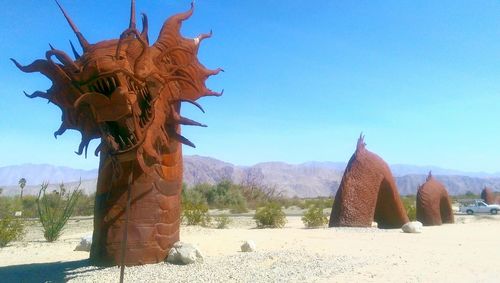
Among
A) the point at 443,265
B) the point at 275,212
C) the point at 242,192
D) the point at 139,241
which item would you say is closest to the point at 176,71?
the point at 139,241

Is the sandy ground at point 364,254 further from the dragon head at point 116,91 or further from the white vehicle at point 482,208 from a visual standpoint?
the white vehicle at point 482,208

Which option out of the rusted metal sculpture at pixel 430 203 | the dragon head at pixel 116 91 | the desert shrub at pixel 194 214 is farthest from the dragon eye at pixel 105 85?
the rusted metal sculpture at pixel 430 203

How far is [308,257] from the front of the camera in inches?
325

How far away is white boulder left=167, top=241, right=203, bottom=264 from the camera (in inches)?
300

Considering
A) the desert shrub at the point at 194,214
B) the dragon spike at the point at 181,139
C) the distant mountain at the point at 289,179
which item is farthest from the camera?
the distant mountain at the point at 289,179

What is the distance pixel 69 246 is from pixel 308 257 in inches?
267

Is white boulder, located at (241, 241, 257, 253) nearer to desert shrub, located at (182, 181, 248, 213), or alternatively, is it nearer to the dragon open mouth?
the dragon open mouth

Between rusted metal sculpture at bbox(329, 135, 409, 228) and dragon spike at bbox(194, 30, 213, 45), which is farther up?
dragon spike at bbox(194, 30, 213, 45)

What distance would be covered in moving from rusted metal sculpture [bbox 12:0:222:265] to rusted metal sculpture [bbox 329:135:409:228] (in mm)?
6606

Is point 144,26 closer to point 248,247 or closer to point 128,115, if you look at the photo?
point 128,115

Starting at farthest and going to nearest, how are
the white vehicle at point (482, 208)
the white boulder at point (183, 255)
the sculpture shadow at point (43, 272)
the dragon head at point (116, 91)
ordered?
the white vehicle at point (482, 208) → the white boulder at point (183, 255) → the sculpture shadow at point (43, 272) → the dragon head at point (116, 91)

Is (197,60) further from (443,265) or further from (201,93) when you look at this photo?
(443,265)

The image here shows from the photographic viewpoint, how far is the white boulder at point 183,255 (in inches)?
300

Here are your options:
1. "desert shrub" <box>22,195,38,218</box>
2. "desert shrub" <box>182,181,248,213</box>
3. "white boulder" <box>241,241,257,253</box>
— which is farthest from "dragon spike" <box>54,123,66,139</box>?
"desert shrub" <box>22,195,38,218</box>
